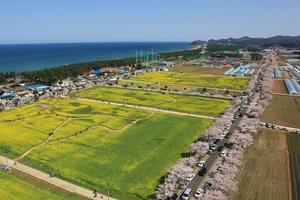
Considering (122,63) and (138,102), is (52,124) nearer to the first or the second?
(138,102)

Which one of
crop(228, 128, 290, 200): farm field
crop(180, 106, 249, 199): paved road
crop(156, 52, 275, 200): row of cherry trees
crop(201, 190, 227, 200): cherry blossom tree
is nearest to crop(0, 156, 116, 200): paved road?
crop(156, 52, 275, 200): row of cherry trees

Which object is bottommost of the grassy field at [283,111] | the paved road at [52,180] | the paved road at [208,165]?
the paved road at [52,180]

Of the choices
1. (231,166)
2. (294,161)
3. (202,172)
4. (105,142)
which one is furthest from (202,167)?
(105,142)

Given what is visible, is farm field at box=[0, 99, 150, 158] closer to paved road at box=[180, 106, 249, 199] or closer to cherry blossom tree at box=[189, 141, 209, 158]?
cherry blossom tree at box=[189, 141, 209, 158]

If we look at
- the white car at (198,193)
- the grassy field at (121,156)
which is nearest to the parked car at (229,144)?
the grassy field at (121,156)

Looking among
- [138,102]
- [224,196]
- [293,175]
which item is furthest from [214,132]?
[138,102]

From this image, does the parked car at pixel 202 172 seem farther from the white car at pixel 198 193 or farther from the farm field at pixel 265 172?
the farm field at pixel 265 172

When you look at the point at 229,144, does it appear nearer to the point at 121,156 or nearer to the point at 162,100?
the point at 121,156
